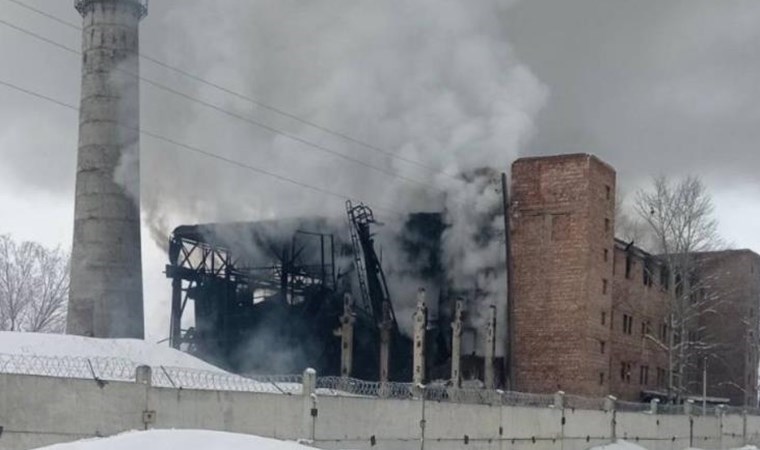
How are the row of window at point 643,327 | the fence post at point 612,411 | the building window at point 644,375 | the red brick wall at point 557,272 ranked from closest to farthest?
1. the fence post at point 612,411
2. the red brick wall at point 557,272
3. the row of window at point 643,327
4. the building window at point 644,375

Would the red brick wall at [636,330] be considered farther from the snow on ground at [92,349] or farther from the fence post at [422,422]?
the fence post at [422,422]

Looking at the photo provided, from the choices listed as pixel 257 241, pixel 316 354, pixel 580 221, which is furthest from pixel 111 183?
pixel 580 221

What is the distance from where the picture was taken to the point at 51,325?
53.7 metres

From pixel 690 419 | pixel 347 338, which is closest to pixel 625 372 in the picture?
pixel 690 419

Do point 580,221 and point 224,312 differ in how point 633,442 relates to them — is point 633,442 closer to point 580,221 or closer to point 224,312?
point 580,221

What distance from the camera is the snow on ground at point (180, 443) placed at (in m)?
7.36

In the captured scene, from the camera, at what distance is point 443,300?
34.2 metres

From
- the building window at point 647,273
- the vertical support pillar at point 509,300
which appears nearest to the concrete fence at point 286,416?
the vertical support pillar at point 509,300

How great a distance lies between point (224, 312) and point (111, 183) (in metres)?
6.11

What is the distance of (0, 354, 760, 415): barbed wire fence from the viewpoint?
1380 cm

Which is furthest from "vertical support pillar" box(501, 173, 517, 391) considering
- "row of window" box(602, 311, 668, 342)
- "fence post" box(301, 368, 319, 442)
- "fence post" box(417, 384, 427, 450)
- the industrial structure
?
"fence post" box(301, 368, 319, 442)

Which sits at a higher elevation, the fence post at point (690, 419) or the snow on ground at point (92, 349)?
the snow on ground at point (92, 349)

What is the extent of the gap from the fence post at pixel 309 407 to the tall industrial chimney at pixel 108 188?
20298 mm

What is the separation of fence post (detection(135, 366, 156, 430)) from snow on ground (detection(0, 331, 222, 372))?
9.86 meters
